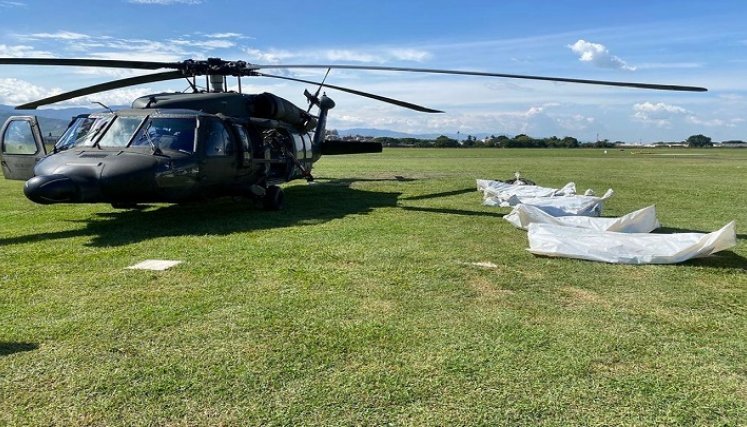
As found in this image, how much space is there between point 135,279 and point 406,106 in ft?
27.3

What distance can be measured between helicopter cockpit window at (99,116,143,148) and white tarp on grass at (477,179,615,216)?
21.2 feet

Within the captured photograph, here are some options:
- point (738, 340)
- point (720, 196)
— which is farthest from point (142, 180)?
point (720, 196)

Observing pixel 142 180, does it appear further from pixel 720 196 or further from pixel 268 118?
pixel 720 196

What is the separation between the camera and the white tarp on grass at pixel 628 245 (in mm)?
5672

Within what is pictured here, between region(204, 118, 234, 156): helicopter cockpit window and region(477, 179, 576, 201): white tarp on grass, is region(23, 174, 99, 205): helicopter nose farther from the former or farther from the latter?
region(477, 179, 576, 201): white tarp on grass

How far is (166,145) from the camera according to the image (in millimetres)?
8109

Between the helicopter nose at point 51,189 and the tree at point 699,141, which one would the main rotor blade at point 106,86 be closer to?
the helicopter nose at point 51,189

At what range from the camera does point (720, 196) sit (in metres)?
12.2

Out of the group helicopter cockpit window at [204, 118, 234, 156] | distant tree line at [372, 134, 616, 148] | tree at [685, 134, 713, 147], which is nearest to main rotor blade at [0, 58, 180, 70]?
helicopter cockpit window at [204, 118, 234, 156]

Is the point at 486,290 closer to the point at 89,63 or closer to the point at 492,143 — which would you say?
the point at 89,63

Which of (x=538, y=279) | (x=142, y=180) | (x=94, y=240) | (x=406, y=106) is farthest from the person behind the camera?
(x=406, y=106)

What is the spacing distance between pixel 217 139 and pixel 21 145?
3.19 m

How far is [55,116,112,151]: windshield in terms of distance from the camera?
26.6 feet

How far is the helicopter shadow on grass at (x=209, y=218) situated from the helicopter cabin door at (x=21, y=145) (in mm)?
1309
